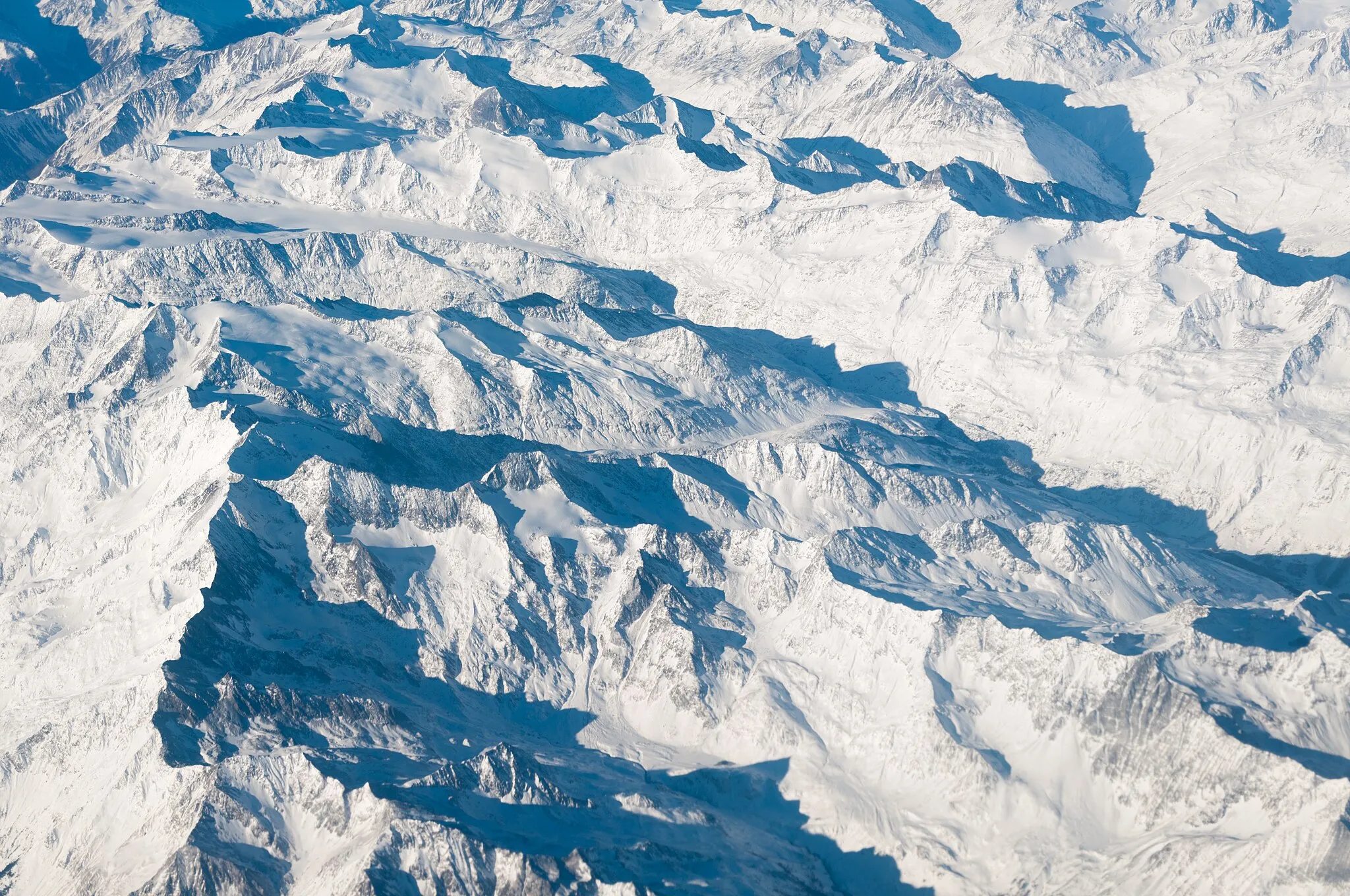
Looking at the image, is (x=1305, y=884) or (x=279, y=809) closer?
(x=1305, y=884)

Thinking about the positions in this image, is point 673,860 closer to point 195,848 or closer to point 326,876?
point 326,876

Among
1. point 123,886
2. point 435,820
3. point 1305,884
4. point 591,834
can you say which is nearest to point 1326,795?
point 1305,884

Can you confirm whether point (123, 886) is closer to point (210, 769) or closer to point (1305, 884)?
point (210, 769)

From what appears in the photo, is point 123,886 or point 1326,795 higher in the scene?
point 1326,795

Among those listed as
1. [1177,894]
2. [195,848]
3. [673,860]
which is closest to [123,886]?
[195,848]

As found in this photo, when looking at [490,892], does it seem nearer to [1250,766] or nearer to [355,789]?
[355,789]

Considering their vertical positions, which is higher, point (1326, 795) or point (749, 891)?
point (1326, 795)

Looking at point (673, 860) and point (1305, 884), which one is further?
point (673, 860)

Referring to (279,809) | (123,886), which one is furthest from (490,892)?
(123,886)
